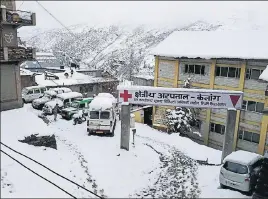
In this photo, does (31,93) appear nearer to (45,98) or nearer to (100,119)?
(45,98)

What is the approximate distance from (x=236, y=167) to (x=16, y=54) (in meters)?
16.7

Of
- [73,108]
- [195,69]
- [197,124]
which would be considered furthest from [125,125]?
[195,69]

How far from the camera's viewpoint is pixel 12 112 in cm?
1927

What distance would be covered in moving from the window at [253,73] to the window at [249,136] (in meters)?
5.31

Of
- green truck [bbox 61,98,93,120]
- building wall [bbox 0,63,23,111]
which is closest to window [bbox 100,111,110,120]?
green truck [bbox 61,98,93,120]

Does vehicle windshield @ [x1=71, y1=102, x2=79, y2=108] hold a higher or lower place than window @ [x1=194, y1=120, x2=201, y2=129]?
higher

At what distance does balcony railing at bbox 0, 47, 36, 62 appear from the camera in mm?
19156

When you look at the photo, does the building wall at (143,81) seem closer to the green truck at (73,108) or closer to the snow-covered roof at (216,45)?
the snow-covered roof at (216,45)

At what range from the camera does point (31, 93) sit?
108 ft

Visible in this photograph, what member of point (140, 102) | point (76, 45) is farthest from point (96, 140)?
point (76, 45)

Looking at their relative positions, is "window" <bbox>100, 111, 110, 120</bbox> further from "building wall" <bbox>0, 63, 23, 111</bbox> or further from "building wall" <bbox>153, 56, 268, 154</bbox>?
"building wall" <bbox>153, 56, 268, 154</bbox>

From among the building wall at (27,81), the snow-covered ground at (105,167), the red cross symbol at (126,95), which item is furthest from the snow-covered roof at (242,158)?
the building wall at (27,81)

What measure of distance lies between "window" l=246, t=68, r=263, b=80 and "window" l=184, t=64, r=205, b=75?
4.70 meters

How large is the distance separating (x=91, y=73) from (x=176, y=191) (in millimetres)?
43551
